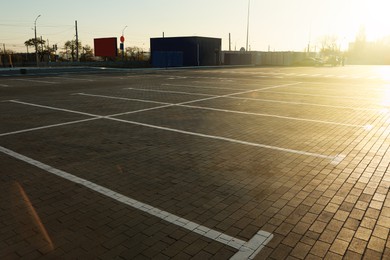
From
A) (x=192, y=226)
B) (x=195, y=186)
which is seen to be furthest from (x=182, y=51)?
(x=192, y=226)

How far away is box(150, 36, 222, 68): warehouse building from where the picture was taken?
53.0 metres

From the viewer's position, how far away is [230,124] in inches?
420

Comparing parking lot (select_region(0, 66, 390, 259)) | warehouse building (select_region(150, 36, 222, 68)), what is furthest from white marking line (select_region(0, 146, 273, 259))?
warehouse building (select_region(150, 36, 222, 68))

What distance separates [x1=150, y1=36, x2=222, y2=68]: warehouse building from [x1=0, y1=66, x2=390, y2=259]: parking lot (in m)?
42.7

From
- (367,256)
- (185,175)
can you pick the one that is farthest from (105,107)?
(367,256)

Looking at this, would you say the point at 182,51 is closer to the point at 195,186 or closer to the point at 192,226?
the point at 195,186

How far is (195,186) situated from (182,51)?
50.6m

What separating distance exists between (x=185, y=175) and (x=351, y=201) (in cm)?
297

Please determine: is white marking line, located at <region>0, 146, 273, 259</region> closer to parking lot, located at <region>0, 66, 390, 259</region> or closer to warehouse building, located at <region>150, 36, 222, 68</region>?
parking lot, located at <region>0, 66, 390, 259</region>

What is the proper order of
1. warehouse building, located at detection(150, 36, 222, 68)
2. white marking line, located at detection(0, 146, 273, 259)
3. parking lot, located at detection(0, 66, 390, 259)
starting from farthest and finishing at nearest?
warehouse building, located at detection(150, 36, 222, 68)
parking lot, located at detection(0, 66, 390, 259)
white marking line, located at detection(0, 146, 273, 259)

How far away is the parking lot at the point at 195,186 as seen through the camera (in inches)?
162

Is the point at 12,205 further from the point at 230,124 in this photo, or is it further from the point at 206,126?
the point at 230,124

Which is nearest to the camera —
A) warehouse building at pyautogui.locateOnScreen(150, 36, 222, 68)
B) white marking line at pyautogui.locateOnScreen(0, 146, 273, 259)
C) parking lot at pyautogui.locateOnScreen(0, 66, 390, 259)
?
white marking line at pyautogui.locateOnScreen(0, 146, 273, 259)

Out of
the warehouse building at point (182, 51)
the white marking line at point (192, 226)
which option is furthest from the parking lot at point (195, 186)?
the warehouse building at point (182, 51)
